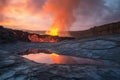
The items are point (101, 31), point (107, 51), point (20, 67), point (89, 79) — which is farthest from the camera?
point (101, 31)

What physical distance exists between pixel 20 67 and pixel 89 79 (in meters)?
2.21

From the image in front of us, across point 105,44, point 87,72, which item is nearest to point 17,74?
point 87,72

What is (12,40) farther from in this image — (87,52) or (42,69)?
(42,69)

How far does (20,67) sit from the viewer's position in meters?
5.54

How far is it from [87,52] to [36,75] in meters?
4.11

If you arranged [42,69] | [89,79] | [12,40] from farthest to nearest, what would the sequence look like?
[12,40] → [42,69] → [89,79]

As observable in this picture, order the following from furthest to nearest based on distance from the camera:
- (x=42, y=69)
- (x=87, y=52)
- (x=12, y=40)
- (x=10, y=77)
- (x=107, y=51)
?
(x=12, y=40) < (x=87, y=52) < (x=107, y=51) < (x=42, y=69) < (x=10, y=77)

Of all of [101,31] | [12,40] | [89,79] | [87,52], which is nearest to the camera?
[89,79]

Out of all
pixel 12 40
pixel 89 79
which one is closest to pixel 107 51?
pixel 89 79

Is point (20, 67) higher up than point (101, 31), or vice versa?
point (101, 31)

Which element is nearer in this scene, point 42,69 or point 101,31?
point 42,69

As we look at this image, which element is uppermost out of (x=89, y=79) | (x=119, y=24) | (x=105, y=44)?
(x=119, y=24)

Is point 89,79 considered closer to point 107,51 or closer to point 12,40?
point 107,51

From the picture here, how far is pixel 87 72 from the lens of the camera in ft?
16.2
